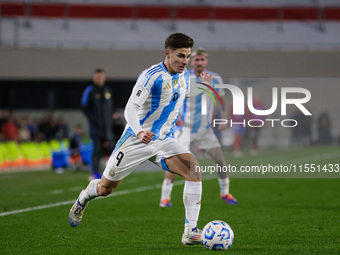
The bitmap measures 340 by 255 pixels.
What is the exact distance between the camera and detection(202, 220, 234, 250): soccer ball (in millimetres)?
5812

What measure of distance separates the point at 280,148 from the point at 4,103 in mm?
13763

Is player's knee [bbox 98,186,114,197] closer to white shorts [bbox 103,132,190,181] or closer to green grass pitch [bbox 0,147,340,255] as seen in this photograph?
white shorts [bbox 103,132,190,181]

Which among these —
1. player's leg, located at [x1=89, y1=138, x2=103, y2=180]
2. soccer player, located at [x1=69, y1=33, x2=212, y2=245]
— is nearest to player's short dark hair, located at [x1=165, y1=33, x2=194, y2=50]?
soccer player, located at [x1=69, y1=33, x2=212, y2=245]

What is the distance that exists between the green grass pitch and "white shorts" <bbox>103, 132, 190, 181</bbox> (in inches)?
28.4

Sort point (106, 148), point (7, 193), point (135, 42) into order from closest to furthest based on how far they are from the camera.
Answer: point (7, 193) → point (106, 148) → point (135, 42)

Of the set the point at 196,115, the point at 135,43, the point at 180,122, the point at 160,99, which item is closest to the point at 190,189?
the point at 160,99

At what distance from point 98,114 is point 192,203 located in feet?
26.1

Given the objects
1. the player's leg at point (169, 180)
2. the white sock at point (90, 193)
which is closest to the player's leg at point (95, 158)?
the player's leg at point (169, 180)

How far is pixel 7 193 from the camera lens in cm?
1195

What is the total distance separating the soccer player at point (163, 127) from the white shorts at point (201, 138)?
3.22 m

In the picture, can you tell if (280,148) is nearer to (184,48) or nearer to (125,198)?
(125,198)

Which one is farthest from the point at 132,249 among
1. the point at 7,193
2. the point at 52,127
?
the point at 52,127

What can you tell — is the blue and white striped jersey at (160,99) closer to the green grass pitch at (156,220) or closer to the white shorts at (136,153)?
the white shorts at (136,153)

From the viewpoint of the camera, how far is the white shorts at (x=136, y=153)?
6375 millimetres
